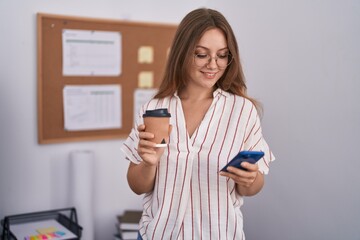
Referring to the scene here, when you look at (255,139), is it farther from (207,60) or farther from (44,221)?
(44,221)

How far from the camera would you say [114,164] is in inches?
85.7

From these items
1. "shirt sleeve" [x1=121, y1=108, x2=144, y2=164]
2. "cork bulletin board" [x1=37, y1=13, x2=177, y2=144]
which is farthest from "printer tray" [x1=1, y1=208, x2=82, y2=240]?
"shirt sleeve" [x1=121, y1=108, x2=144, y2=164]

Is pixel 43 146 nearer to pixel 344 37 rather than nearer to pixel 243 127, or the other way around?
pixel 243 127

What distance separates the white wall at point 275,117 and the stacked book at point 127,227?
0.15 metres

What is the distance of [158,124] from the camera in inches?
39.9

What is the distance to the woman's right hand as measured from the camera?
102 centimetres

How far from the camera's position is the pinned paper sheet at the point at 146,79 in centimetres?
219

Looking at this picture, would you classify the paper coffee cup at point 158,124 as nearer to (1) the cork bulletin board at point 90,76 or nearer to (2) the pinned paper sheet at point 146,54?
(1) the cork bulletin board at point 90,76

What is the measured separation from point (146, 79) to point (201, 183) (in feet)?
3.96

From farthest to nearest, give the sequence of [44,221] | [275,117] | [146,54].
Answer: [146,54] < [44,221] < [275,117]

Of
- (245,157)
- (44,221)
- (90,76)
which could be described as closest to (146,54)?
(90,76)

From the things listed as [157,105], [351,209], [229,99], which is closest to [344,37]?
[229,99]

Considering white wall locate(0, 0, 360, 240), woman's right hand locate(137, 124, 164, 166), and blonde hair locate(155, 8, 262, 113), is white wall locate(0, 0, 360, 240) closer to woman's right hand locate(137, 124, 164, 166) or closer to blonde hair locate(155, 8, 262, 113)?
blonde hair locate(155, 8, 262, 113)

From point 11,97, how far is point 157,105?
1.00 metres
